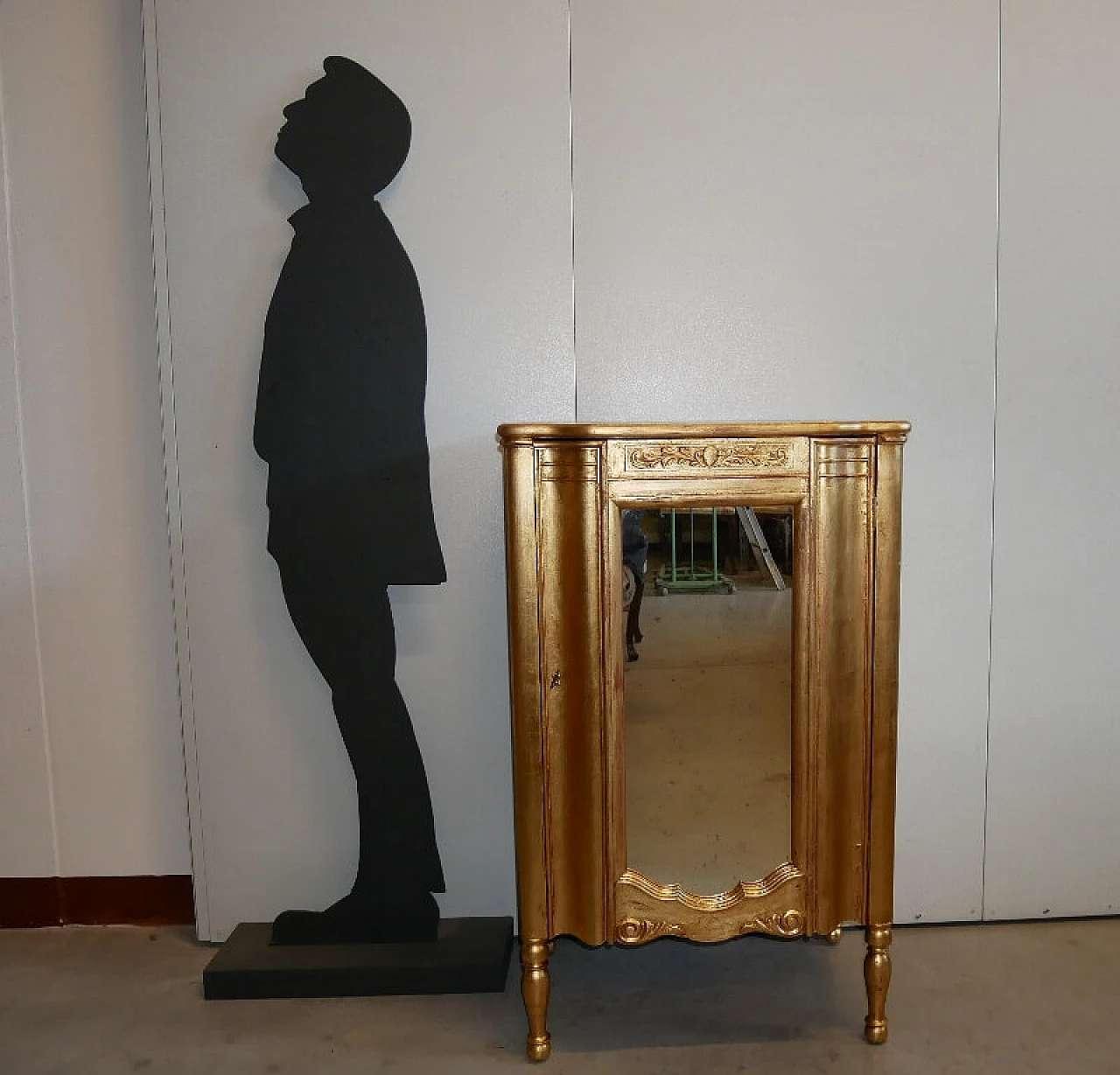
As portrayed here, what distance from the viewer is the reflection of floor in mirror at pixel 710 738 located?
182 cm

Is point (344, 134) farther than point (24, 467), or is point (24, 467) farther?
point (24, 467)

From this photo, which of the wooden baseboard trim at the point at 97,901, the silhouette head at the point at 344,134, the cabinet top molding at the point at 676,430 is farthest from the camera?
the wooden baseboard trim at the point at 97,901

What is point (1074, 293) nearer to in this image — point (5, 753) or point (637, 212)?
point (637, 212)

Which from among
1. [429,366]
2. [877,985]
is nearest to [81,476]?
[429,366]

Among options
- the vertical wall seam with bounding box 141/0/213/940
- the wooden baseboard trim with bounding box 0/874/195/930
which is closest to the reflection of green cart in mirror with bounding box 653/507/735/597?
the vertical wall seam with bounding box 141/0/213/940

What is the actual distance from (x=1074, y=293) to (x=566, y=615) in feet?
5.17

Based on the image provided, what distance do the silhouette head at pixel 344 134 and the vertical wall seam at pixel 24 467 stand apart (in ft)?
2.53

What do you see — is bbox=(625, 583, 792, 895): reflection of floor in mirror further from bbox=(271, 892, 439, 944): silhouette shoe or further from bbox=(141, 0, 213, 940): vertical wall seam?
bbox=(141, 0, 213, 940): vertical wall seam

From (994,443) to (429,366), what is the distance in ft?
4.76

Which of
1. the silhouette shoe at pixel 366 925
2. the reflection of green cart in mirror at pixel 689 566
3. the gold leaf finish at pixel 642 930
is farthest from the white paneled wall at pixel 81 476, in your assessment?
the reflection of green cart in mirror at pixel 689 566

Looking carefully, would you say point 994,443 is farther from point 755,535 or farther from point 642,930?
point 642,930

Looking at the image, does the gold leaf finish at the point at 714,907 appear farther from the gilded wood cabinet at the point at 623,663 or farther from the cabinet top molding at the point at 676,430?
the cabinet top molding at the point at 676,430

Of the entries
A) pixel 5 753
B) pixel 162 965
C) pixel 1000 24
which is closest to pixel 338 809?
pixel 162 965

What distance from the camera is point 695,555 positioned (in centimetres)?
A: 180
